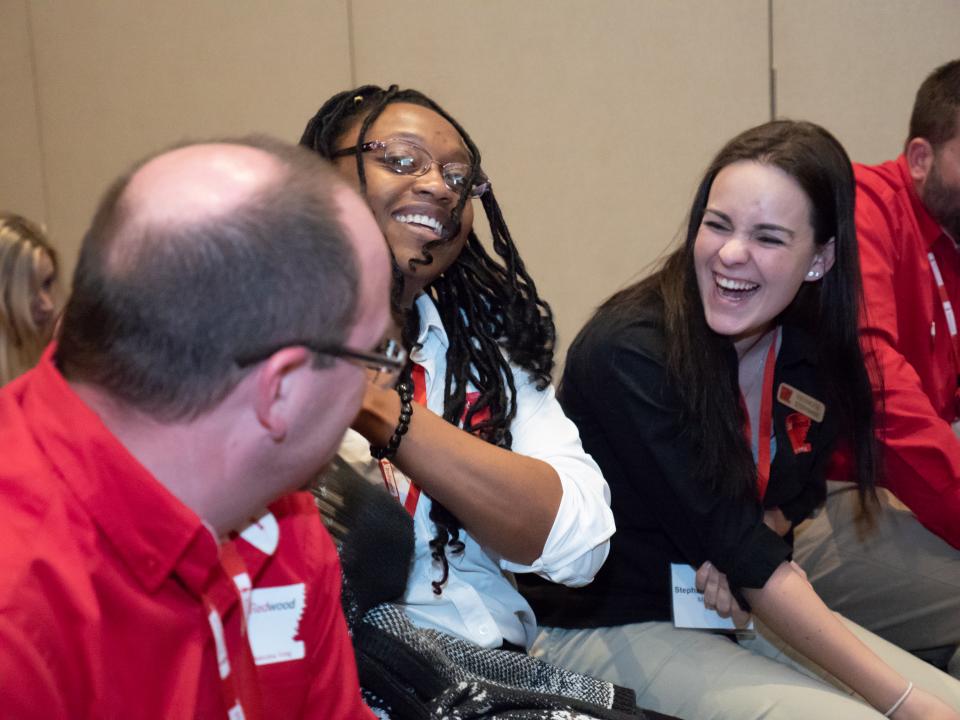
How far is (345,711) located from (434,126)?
910mm

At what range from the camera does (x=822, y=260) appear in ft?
6.08

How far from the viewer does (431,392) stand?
1561mm

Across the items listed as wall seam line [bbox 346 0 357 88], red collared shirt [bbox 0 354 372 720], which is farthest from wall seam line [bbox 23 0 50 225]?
red collared shirt [bbox 0 354 372 720]

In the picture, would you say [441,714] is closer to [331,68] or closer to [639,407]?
[639,407]

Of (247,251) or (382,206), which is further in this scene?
(382,206)

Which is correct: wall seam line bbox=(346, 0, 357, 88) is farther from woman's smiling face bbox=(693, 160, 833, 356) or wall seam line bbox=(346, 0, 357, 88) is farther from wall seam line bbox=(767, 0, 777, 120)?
woman's smiling face bbox=(693, 160, 833, 356)

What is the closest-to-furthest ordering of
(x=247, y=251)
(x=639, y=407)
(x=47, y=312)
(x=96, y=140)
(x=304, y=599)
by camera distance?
(x=247, y=251) → (x=304, y=599) → (x=639, y=407) → (x=47, y=312) → (x=96, y=140)

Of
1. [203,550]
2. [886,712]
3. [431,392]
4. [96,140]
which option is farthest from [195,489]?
[96,140]

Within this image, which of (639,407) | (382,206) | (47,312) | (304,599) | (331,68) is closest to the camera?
(304,599)

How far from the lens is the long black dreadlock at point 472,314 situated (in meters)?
1.51

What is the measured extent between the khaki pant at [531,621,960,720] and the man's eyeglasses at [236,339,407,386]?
960mm

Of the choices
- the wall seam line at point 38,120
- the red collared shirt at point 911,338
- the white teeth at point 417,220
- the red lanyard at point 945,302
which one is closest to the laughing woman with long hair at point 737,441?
the red collared shirt at point 911,338

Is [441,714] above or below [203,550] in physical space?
below

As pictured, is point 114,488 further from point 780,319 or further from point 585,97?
point 585,97
